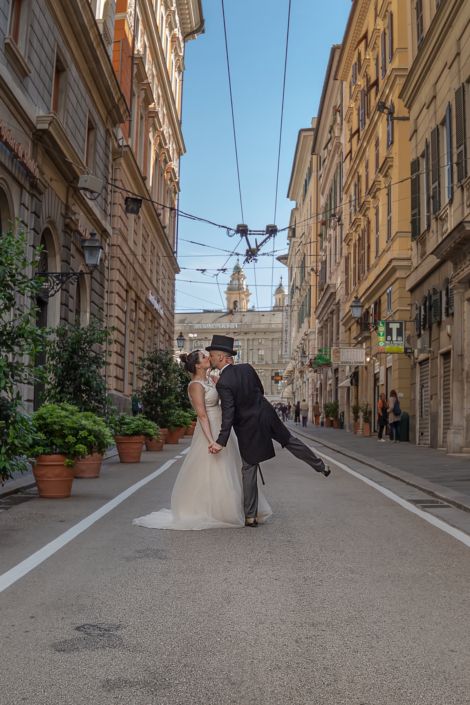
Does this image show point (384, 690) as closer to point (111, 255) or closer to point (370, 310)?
point (111, 255)

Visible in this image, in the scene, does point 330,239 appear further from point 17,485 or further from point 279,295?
point 279,295

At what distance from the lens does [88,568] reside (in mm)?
5668

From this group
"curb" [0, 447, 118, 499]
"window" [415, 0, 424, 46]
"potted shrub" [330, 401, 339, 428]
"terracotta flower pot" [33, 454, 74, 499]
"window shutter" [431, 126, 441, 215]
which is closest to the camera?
"terracotta flower pot" [33, 454, 74, 499]

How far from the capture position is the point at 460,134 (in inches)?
761

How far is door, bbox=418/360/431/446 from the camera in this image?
79.7ft

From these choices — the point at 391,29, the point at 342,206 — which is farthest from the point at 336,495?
the point at 342,206

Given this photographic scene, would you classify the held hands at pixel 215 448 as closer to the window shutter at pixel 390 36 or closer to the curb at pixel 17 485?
the curb at pixel 17 485

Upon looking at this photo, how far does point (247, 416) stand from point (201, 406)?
1.57ft

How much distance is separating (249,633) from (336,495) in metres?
6.50

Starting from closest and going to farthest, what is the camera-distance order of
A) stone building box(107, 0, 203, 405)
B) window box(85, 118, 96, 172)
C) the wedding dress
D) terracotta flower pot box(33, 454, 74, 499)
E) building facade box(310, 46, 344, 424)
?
1. the wedding dress
2. terracotta flower pot box(33, 454, 74, 499)
3. window box(85, 118, 96, 172)
4. stone building box(107, 0, 203, 405)
5. building facade box(310, 46, 344, 424)

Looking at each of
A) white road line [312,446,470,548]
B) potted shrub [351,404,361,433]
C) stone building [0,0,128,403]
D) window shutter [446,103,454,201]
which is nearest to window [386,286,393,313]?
potted shrub [351,404,361,433]

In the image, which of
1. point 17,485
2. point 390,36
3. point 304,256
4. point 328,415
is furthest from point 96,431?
point 304,256

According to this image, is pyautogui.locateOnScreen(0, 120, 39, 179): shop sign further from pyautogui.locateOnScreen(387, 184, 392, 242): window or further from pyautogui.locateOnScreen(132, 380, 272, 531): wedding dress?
pyautogui.locateOnScreen(387, 184, 392, 242): window

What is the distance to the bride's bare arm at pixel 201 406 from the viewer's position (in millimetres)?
7719
